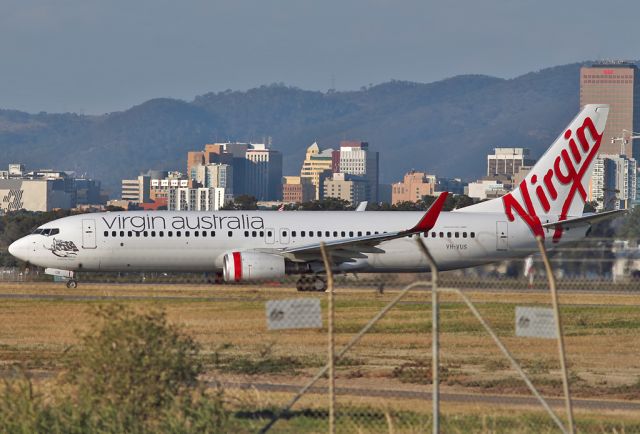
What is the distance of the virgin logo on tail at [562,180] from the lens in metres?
55.2

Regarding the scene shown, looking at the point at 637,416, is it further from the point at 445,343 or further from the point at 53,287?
the point at 53,287

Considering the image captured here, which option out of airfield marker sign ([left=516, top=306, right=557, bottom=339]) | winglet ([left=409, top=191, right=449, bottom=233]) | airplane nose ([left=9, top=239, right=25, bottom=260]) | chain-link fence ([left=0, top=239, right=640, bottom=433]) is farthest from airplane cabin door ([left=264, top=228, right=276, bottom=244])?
airfield marker sign ([left=516, top=306, right=557, bottom=339])

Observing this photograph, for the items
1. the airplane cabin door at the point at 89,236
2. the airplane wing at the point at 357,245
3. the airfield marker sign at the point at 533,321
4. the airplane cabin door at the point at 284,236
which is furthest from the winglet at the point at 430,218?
the airfield marker sign at the point at 533,321

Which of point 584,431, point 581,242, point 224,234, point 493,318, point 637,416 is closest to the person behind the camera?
point 584,431

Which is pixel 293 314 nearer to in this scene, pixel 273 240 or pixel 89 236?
pixel 273 240

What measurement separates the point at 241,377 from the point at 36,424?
26.2 feet

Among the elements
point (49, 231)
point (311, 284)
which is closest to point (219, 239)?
point (49, 231)

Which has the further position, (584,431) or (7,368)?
(7,368)

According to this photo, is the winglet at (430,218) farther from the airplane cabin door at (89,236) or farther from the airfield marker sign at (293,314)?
the airfield marker sign at (293,314)

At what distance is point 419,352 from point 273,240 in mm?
22892

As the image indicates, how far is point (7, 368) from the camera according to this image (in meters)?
26.5

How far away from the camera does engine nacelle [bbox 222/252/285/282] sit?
4900 cm

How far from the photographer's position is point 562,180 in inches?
2176

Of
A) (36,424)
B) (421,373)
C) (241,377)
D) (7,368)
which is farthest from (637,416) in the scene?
(7,368)
